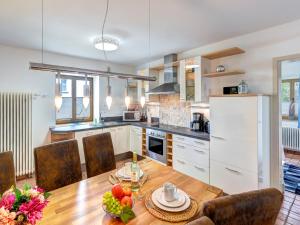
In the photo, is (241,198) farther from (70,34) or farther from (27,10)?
(70,34)

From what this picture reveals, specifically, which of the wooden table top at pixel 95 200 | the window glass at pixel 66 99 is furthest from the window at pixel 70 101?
the wooden table top at pixel 95 200

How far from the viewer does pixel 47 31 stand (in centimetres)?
258

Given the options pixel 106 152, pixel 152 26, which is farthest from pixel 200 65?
pixel 106 152

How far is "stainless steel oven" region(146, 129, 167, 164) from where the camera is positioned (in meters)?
3.51

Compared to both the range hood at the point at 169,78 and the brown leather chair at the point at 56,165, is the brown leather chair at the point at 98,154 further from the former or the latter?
the range hood at the point at 169,78

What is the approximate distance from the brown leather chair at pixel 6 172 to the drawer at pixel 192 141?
2.40 meters

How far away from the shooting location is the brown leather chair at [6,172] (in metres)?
A: 1.48

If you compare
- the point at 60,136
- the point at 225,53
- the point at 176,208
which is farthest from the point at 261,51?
the point at 60,136

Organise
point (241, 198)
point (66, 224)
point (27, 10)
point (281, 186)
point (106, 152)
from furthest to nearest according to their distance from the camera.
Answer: point (281, 186)
point (106, 152)
point (27, 10)
point (66, 224)
point (241, 198)

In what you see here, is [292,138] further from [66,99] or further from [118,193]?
[66,99]

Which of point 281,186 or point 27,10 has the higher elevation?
point 27,10

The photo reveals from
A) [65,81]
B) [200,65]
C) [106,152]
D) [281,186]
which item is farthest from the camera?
[65,81]

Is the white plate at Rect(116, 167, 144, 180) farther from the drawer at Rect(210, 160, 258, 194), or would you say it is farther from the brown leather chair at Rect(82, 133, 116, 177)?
the drawer at Rect(210, 160, 258, 194)

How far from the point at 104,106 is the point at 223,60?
3.01m
